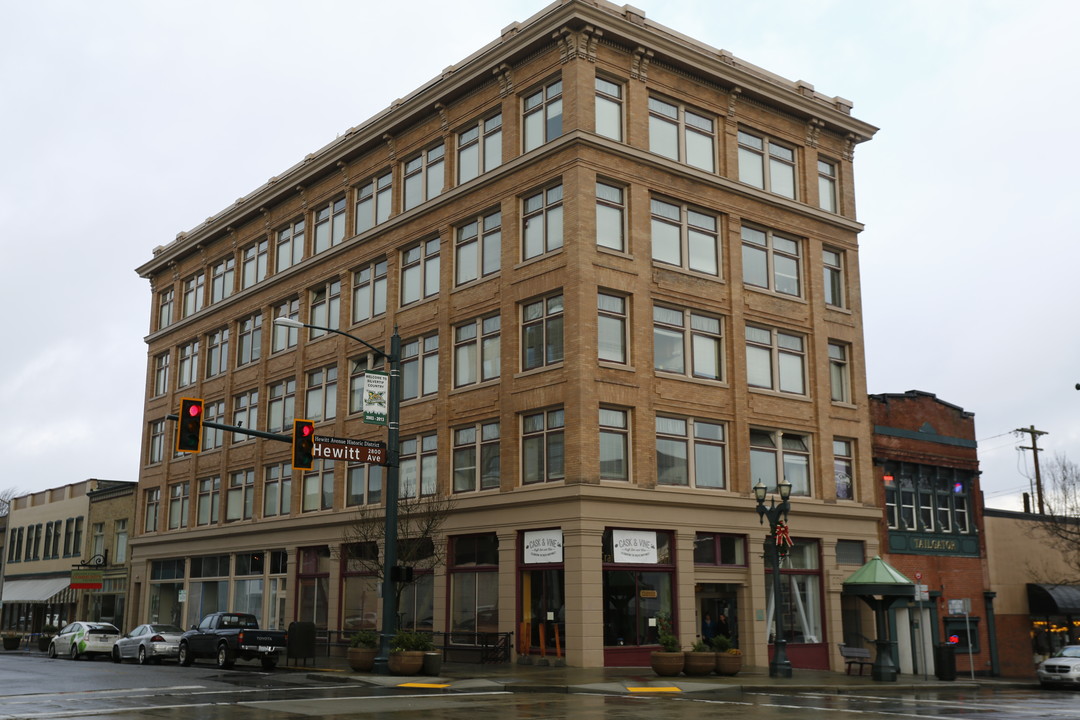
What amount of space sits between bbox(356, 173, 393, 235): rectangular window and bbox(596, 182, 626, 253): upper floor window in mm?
11140

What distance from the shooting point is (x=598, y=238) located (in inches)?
1330

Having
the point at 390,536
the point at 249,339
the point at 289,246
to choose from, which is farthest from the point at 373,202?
the point at 390,536

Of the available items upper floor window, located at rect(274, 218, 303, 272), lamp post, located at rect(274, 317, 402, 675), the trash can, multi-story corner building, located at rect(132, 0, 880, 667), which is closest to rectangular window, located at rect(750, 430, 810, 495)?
multi-story corner building, located at rect(132, 0, 880, 667)

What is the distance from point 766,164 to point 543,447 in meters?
14.0

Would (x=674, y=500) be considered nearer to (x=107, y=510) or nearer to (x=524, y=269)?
(x=524, y=269)

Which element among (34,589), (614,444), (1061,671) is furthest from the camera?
(34,589)

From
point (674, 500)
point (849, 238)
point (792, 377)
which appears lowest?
point (674, 500)

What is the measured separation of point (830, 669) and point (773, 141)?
61.6 feet

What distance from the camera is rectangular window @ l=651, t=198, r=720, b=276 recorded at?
35531mm

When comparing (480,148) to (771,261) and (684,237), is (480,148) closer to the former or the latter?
(684,237)

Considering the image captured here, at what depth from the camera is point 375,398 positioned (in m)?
29.1

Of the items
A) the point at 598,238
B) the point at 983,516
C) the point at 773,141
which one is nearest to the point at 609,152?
the point at 598,238

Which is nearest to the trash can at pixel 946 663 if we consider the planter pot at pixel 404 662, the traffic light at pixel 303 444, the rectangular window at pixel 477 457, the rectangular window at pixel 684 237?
the rectangular window at pixel 684 237

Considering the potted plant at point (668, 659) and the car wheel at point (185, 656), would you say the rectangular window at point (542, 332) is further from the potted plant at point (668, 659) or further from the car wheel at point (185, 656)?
the car wheel at point (185, 656)
